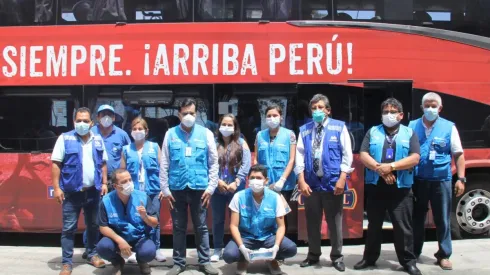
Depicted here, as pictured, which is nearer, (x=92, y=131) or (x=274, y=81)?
(x=92, y=131)

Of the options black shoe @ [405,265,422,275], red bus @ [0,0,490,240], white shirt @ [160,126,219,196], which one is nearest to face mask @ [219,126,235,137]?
white shirt @ [160,126,219,196]

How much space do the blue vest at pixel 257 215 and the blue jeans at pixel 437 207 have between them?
1.68 metres

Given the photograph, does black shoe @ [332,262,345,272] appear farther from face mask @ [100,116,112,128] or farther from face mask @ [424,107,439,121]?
face mask @ [100,116,112,128]

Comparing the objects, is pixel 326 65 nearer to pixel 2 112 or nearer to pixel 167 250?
pixel 167 250

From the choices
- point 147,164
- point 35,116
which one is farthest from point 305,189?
point 35,116

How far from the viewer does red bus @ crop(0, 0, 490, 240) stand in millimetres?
6312

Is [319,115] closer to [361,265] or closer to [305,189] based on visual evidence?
[305,189]

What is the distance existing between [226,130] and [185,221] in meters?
1.16

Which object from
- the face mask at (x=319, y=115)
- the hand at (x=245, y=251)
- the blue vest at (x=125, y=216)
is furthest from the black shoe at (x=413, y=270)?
the blue vest at (x=125, y=216)

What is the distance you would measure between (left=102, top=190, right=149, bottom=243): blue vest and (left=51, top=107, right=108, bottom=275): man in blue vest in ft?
1.49

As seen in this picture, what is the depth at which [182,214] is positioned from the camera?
504 centimetres

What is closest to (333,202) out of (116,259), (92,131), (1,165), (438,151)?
(438,151)

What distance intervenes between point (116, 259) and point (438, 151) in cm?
374

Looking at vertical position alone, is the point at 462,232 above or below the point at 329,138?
below
